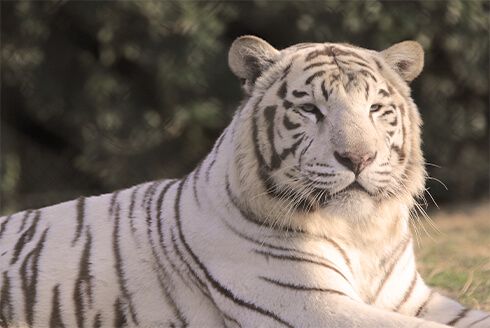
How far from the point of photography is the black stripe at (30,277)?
11.0ft

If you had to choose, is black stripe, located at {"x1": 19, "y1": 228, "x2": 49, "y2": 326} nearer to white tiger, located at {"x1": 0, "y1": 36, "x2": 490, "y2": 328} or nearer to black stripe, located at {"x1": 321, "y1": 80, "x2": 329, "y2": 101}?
white tiger, located at {"x1": 0, "y1": 36, "x2": 490, "y2": 328}

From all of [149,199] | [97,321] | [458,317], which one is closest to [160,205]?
[149,199]

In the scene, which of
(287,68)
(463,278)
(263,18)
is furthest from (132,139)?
(287,68)

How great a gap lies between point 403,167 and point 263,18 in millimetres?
4146

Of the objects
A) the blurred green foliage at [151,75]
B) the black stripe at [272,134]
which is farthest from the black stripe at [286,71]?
the blurred green foliage at [151,75]

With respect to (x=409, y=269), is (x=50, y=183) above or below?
below

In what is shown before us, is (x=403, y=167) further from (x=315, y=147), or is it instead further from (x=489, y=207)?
(x=489, y=207)

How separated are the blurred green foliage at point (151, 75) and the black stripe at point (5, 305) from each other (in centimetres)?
372

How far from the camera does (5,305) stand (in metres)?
3.39

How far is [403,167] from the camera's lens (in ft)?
10.1

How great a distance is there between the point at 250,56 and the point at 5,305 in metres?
1.11

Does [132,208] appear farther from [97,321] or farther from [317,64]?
[317,64]

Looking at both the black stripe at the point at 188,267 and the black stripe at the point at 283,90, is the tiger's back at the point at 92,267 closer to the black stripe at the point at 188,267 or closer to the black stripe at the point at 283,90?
the black stripe at the point at 188,267

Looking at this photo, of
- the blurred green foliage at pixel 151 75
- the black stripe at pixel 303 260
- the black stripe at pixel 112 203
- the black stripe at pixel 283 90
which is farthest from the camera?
the blurred green foliage at pixel 151 75
